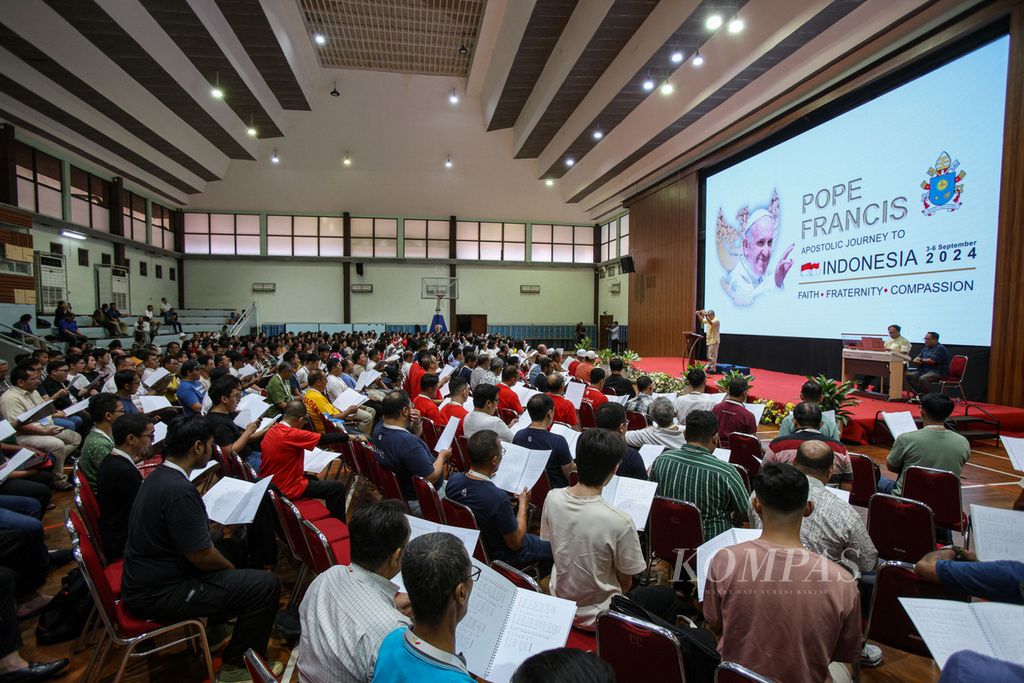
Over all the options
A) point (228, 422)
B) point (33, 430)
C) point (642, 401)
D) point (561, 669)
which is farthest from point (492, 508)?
point (33, 430)

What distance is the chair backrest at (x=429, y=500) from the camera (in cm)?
271

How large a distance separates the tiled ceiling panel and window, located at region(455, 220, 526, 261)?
23.6 ft

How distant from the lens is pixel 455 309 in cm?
2219

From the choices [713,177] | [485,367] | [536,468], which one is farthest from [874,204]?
[536,468]

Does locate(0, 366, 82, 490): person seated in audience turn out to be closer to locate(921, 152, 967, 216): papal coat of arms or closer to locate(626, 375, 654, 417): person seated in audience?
locate(626, 375, 654, 417): person seated in audience

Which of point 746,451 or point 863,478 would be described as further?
point 746,451

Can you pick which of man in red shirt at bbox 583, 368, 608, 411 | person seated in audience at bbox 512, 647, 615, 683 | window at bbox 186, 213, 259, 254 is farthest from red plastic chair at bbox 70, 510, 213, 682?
window at bbox 186, 213, 259, 254

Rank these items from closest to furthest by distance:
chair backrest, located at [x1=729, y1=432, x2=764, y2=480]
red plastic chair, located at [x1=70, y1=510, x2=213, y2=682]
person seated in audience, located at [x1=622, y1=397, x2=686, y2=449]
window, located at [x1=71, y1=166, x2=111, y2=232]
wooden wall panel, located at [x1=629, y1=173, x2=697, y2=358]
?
red plastic chair, located at [x1=70, y1=510, x2=213, y2=682], person seated in audience, located at [x1=622, y1=397, x2=686, y2=449], chair backrest, located at [x1=729, y1=432, x2=764, y2=480], window, located at [x1=71, y1=166, x2=111, y2=232], wooden wall panel, located at [x1=629, y1=173, x2=697, y2=358]

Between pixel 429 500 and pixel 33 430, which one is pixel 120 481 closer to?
pixel 429 500

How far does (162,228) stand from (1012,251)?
2357cm

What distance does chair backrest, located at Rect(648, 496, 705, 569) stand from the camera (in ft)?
8.23

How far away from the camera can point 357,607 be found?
1.44 meters

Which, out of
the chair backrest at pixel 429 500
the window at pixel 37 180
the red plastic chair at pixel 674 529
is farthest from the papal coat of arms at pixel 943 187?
the window at pixel 37 180

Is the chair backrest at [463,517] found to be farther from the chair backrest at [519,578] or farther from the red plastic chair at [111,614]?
the red plastic chair at [111,614]
